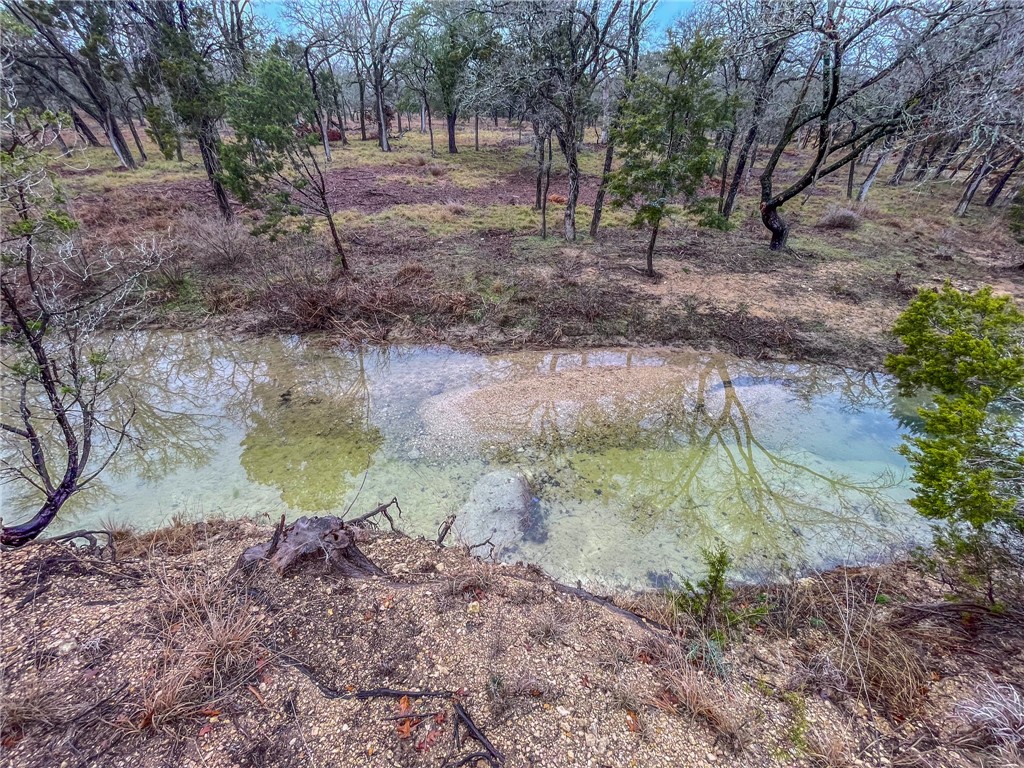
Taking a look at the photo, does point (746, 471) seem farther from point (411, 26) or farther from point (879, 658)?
point (411, 26)

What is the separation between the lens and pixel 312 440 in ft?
21.5

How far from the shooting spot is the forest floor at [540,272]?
9.41 meters

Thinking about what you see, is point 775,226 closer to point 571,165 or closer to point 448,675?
point 571,165

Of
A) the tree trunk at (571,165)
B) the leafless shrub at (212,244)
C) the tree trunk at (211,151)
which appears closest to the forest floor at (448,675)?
the leafless shrub at (212,244)

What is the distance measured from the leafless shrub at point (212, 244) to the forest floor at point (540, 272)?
0.04m

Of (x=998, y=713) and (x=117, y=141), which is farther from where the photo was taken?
(x=117, y=141)

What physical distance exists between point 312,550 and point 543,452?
3.65m

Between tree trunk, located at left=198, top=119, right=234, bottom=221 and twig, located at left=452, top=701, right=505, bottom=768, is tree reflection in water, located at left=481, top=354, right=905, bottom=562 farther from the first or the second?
tree trunk, located at left=198, top=119, right=234, bottom=221

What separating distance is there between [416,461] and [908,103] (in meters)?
13.1

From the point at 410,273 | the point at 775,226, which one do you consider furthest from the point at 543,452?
the point at 775,226

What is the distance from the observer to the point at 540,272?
11.5 meters

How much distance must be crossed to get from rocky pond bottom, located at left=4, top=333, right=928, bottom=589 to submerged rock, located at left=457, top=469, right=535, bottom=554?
2 centimetres

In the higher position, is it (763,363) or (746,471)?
(763,363)

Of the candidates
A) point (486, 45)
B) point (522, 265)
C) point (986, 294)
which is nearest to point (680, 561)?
point (986, 294)
